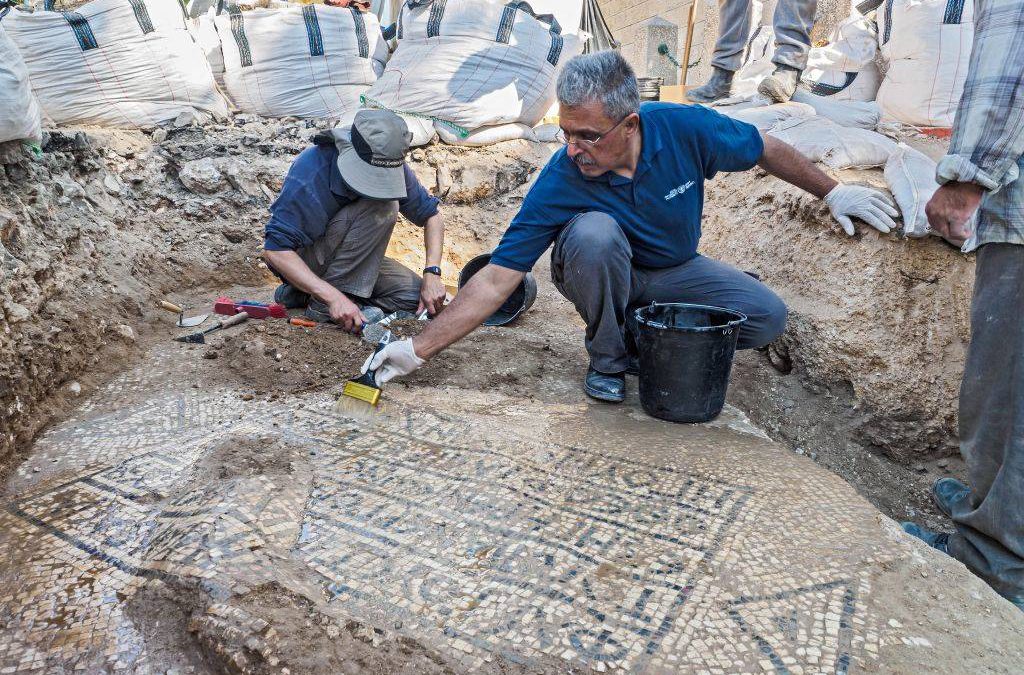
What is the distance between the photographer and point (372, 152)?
2.67m

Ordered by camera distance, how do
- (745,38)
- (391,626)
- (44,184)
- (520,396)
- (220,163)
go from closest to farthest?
(391,626), (520,396), (44,184), (220,163), (745,38)

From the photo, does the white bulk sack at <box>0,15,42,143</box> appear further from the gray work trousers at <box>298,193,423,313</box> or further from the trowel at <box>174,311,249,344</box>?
the gray work trousers at <box>298,193,423,313</box>

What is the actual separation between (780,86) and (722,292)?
1.97m

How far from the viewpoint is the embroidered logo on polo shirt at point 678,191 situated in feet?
7.40

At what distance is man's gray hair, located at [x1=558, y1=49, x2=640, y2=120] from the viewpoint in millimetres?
2023

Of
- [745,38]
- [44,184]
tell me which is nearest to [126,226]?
[44,184]

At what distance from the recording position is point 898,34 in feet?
12.3

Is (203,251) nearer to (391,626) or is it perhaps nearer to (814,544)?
(391,626)

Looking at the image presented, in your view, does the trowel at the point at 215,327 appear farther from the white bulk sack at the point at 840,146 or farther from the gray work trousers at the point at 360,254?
the white bulk sack at the point at 840,146

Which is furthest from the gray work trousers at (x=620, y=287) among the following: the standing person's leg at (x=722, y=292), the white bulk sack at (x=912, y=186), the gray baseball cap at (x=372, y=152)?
the gray baseball cap at (x=372, y=152)

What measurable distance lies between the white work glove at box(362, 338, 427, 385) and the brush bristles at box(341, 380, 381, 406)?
0.07 m

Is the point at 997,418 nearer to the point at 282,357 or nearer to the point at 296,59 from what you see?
the point at 282,357

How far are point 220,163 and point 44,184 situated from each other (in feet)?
4.08

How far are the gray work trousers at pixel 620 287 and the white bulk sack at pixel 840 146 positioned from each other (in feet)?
2.89
